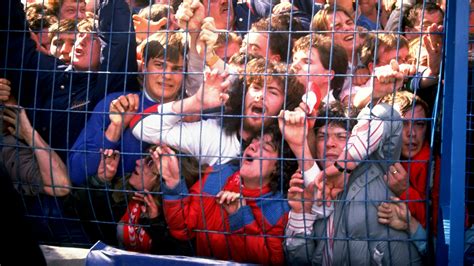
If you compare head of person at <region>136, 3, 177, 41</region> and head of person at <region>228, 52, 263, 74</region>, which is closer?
head of person at <region>228, 52, 263, 74</region>

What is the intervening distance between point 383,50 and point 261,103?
20.6 inches

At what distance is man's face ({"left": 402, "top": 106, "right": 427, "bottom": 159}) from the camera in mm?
3398

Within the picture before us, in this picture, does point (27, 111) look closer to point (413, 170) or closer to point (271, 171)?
point (271, 171)

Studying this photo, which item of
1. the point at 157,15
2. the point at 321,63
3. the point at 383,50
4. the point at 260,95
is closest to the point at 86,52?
the point at 157,15

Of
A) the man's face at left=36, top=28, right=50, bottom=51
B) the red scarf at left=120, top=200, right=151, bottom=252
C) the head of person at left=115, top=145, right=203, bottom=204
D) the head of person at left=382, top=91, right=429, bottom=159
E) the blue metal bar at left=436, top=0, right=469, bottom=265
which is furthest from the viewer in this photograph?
the man's face at left=36, top=28, right=50, bottom=51

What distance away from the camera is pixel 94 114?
3.73m

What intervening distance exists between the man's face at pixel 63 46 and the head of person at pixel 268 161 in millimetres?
922

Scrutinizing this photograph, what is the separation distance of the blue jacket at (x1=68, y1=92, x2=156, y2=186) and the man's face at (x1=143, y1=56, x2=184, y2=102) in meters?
Answer: 0.05

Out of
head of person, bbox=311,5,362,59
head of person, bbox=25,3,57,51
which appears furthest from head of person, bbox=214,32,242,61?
head of person, bbox=25,3,57,51

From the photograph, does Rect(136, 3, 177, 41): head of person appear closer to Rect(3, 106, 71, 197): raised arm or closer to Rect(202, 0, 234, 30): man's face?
Rect(202, 0, 234, 30): man's face

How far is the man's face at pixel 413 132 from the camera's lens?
3.40 metres

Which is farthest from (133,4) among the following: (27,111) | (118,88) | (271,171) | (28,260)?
(28,260)

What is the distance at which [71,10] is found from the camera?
150 inches

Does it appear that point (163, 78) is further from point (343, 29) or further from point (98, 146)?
point (343, 29)
